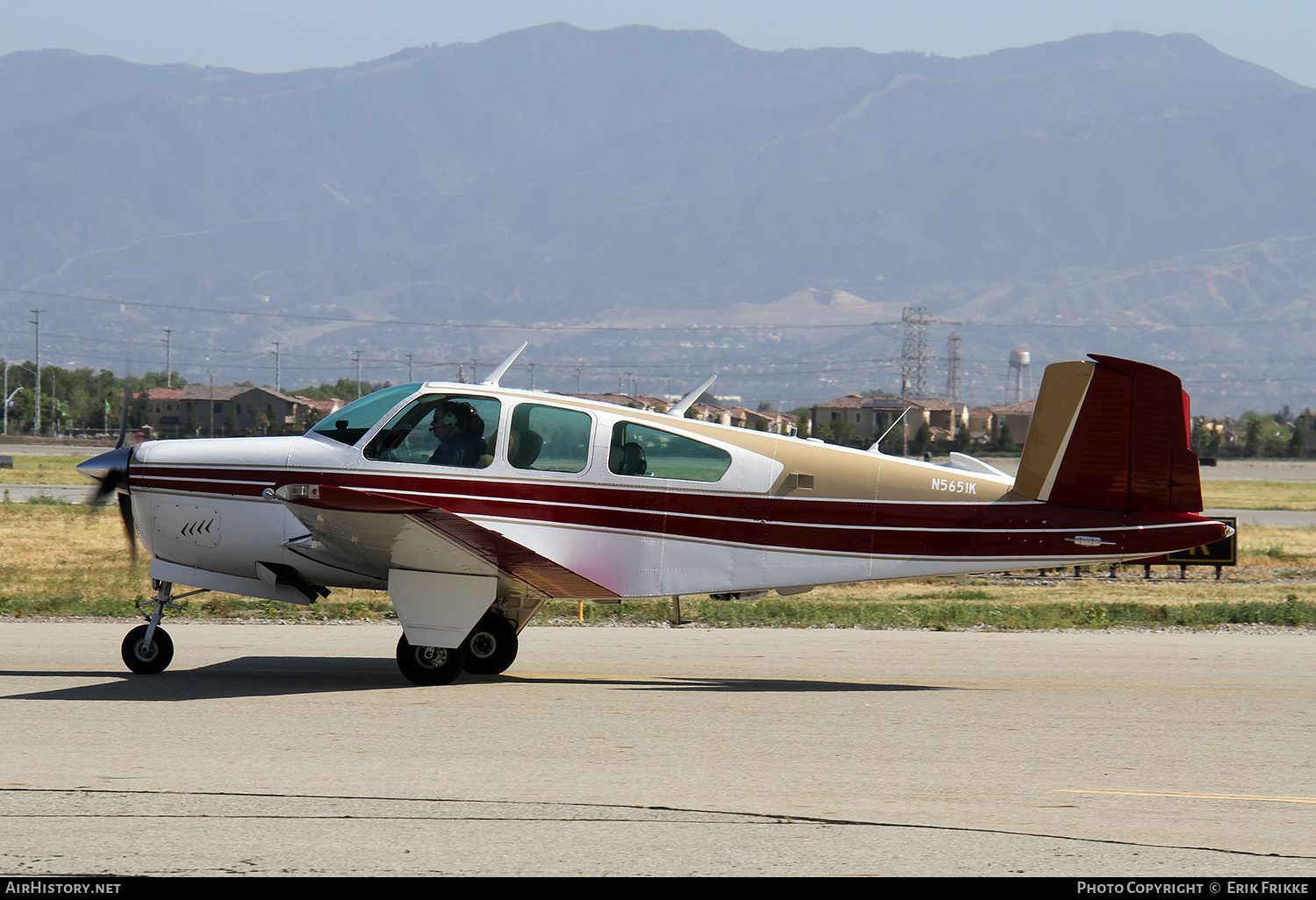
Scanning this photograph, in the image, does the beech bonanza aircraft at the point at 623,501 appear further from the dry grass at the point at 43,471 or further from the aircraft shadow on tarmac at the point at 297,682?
the dry grass at the point at 43,471

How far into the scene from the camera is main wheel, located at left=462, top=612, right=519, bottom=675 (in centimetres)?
1054

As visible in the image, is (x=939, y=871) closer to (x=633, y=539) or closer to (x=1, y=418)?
(x=633, y=539)

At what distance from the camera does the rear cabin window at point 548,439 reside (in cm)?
991

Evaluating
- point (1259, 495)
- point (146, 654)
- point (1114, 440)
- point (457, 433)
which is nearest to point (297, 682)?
point (146, 654)

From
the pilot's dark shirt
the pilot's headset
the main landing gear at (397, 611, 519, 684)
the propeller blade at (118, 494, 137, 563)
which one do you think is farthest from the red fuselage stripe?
the main landing gear at (397, 611, 519, 684)

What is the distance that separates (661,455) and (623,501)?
49cm

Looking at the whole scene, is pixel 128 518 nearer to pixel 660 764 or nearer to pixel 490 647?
pixel 490 647

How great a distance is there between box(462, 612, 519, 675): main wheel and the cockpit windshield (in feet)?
6.34

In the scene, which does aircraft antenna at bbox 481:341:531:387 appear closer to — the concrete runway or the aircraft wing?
the aircraft wing

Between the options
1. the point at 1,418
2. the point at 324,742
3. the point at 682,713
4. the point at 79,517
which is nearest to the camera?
the point at 324,742

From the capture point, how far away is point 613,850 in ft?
19.1

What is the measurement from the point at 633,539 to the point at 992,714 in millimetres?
3072
